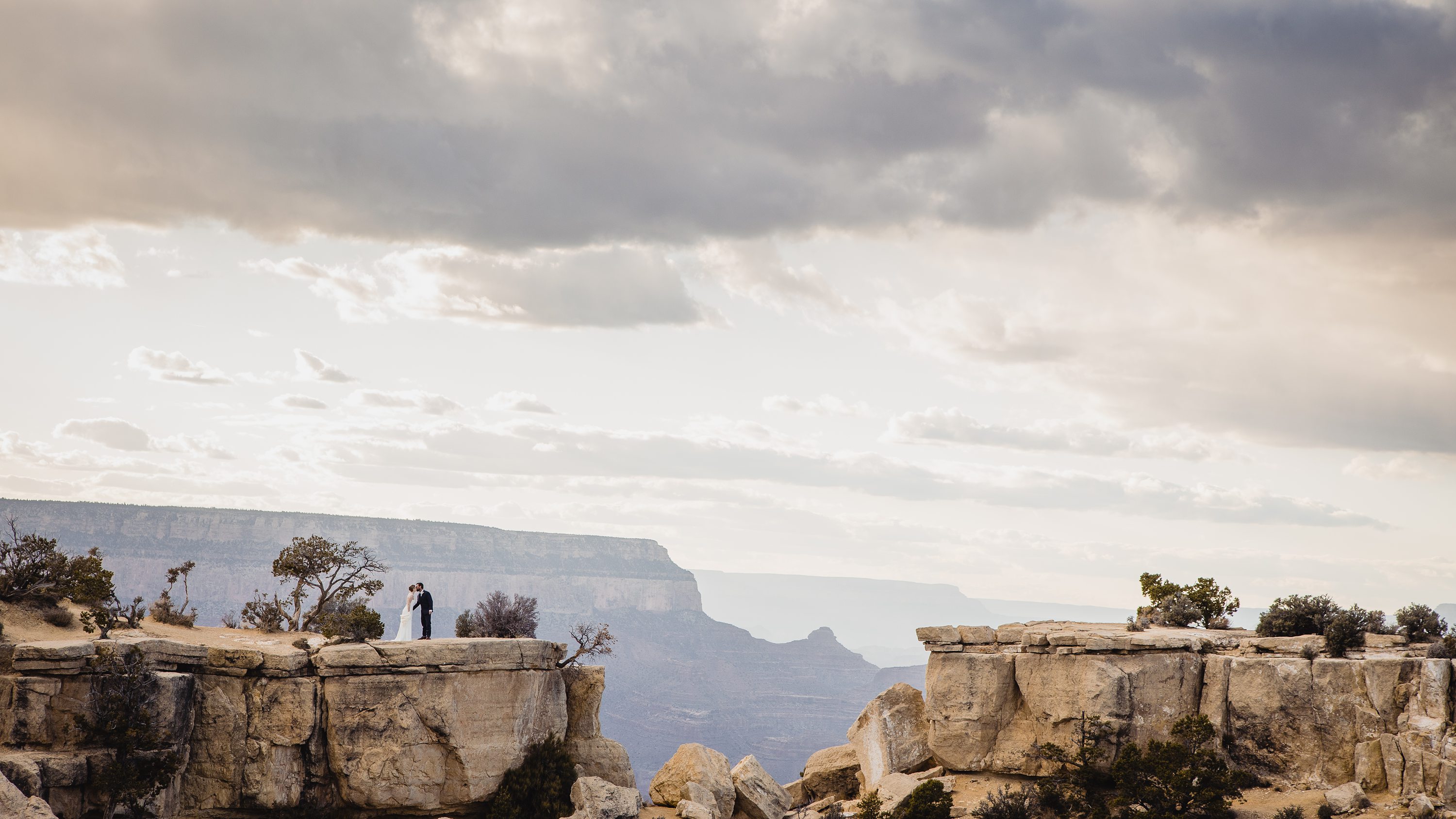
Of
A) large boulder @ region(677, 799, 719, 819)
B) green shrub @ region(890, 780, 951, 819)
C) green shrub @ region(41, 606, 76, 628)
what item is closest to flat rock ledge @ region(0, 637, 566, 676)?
green shrub @ region(41, 606, 76, 628)

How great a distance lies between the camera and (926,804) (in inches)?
1318

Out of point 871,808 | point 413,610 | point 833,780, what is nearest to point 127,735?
point 413,610

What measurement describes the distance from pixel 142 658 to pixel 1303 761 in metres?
33.8

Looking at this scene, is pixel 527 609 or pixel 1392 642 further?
pixel 527 609

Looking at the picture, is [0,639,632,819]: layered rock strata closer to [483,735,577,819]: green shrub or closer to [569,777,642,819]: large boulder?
[483,735,577,819]: green shrub

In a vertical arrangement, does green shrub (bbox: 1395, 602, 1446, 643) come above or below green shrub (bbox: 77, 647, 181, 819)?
above

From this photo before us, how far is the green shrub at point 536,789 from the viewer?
32469mm

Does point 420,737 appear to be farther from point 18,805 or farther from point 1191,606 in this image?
point 1191,606

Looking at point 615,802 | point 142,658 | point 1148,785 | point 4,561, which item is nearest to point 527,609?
point 615,802

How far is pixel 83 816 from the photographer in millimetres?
26734

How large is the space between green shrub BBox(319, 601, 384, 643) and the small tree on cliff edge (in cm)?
438

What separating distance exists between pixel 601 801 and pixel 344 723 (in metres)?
7.83

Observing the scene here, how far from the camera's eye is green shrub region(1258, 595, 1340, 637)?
37.8 meters

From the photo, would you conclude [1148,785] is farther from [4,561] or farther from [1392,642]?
[4,561]
